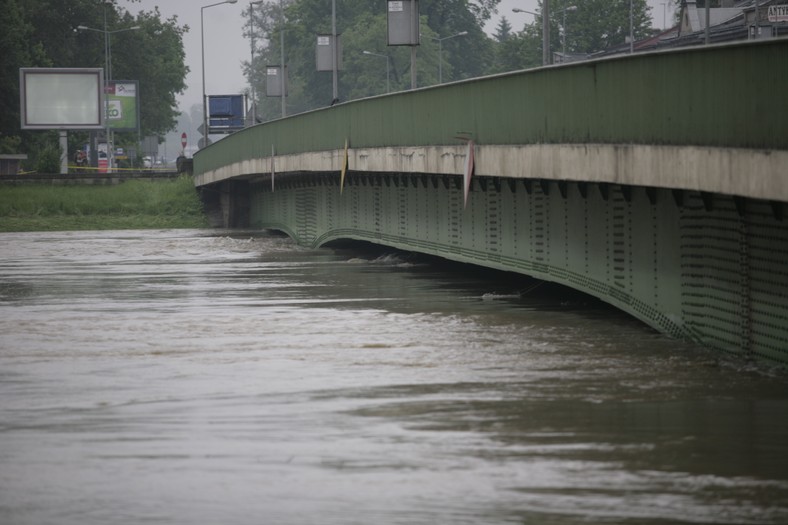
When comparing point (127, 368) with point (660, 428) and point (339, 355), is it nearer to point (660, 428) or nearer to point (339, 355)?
point (339, 355)

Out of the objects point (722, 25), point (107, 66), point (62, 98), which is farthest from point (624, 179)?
point (107, 66)

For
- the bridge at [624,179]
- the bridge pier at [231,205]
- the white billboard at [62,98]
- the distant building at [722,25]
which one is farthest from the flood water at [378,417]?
the white billboard at [62,98]

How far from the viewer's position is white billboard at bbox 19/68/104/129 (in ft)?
269

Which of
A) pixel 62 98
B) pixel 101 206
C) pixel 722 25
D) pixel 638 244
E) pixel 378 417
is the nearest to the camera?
pixel 378 417

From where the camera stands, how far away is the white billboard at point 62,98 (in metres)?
81.9

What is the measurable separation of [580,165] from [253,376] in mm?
4865

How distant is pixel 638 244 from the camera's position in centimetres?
1967

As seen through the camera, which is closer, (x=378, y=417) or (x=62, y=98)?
(x=378, y=417)

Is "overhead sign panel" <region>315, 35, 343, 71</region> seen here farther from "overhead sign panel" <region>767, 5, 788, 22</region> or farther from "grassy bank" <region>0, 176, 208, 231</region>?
"overhead sign panel" <region>767, 5, 788, 22</region>

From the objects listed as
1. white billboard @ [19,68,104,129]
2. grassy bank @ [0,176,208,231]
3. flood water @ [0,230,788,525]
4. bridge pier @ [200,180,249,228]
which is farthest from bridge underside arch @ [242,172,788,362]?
white billboard @ [19,68,104,129]

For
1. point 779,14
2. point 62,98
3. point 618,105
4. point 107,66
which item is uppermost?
point 107,66

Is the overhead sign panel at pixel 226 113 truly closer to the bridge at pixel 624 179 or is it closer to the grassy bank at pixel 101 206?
the grassy bank at pixel 101 206

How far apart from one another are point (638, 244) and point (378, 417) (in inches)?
222

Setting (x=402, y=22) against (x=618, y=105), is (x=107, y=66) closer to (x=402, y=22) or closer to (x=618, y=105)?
(x=402, y=22)
